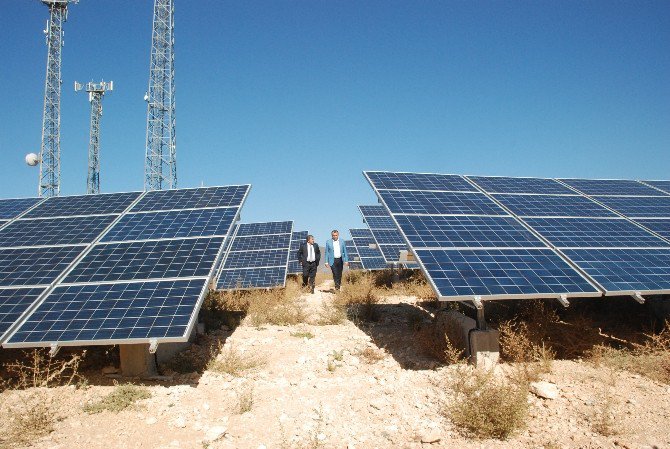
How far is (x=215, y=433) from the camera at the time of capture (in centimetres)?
521

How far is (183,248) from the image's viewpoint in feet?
27.7

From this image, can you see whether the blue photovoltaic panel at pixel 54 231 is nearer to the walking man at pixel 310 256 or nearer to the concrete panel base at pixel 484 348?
the walking man at pixel 310 256

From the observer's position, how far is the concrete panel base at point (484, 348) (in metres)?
7.25

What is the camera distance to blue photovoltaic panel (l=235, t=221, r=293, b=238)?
20.9 meters

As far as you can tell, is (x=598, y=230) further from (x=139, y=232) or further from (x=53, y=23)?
(x=53, y=23)

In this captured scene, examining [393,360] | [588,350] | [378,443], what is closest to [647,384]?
[588,350]

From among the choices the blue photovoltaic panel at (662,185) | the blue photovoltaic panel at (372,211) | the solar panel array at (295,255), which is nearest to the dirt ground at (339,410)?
the blue photovoltaic panel at (662,185)

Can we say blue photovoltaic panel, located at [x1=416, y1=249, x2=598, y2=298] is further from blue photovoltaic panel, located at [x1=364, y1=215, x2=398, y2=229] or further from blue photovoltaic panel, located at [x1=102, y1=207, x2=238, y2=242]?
blue photovoltaic panel, located at [x1=364, y1=215, x2=398, y2=229]

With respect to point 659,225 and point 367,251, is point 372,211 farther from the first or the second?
point 659,225

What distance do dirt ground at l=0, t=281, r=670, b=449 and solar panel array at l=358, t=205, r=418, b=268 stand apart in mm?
8867

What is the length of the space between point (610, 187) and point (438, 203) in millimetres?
7232

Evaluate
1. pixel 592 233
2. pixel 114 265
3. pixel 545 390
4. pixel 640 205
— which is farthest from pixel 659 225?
pixel 114 265

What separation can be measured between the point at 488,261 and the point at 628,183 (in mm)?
9982

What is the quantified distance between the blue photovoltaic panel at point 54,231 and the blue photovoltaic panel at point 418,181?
6.85m
